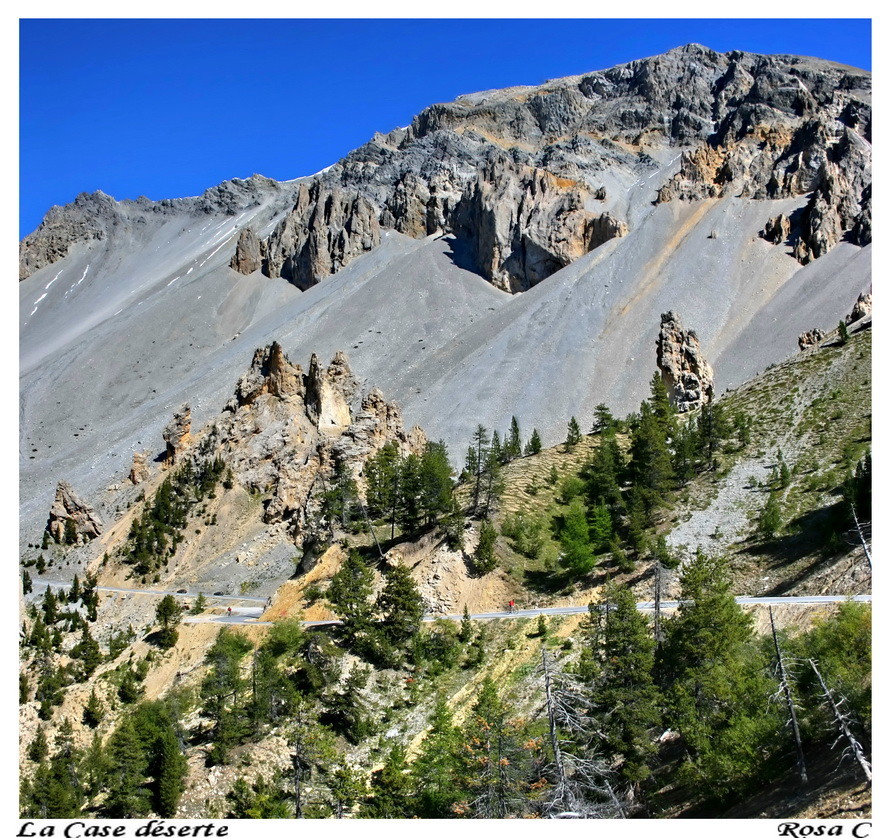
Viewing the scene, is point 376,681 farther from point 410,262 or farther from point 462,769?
point 410,262

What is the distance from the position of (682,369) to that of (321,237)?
337 feet

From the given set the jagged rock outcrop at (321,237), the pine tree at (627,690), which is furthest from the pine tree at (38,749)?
the jagged rock outcrop at (321,237)

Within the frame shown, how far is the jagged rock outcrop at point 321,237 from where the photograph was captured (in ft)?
512

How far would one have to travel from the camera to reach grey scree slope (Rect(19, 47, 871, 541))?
91562 mm

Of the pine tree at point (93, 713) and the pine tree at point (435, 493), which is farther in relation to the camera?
the pine tree at point (435, 493)

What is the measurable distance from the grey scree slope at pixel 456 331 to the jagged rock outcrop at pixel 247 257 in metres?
2.85

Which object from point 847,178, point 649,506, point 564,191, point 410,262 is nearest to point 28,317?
point 410,262

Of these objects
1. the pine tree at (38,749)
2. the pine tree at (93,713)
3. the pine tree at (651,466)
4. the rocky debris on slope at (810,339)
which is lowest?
the pine tree at (38,749)

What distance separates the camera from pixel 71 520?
70062mm

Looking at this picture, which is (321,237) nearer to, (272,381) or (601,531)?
(272,381)

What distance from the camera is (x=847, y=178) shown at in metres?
111

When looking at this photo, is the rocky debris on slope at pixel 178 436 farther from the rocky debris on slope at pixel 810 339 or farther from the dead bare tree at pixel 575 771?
the dead bare tree at pixel 575 771

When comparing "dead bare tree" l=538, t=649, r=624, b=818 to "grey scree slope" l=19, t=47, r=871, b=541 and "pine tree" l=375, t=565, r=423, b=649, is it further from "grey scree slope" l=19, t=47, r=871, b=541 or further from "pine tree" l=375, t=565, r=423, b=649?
"grey scree slope" l=19, t=47, r=871, b=541

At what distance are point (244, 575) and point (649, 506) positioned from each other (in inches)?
1155
